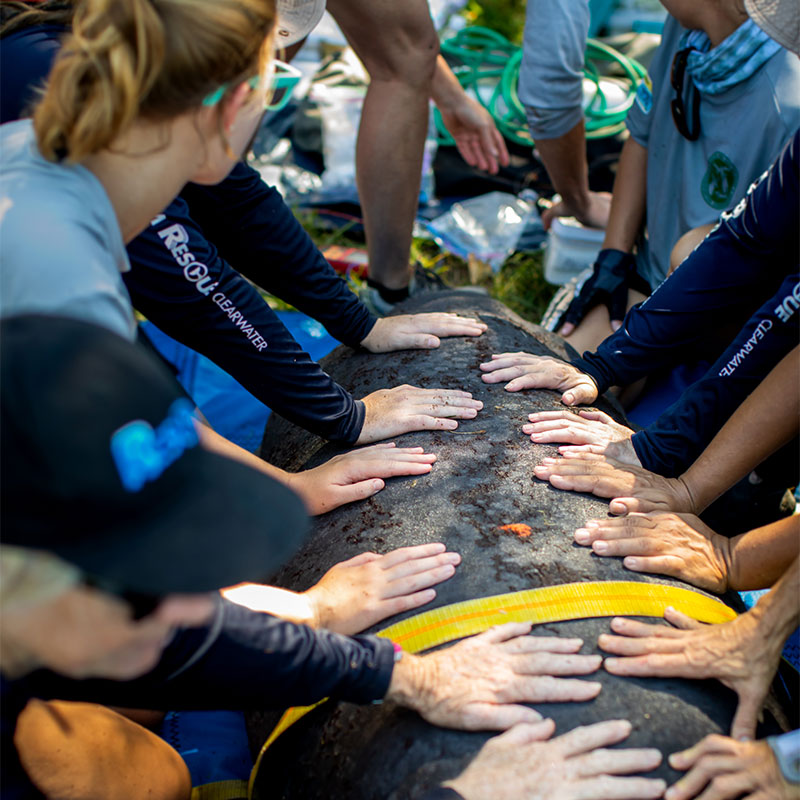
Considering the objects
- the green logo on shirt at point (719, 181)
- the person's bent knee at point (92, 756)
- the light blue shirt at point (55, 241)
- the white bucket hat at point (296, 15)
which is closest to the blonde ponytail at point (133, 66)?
the light blue shirt at point (55, 241)

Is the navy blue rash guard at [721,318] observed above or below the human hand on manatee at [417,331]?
above

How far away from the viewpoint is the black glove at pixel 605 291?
322 cm

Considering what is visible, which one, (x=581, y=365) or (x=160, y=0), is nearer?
(x=160, y=0)

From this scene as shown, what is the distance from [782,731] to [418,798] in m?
0.74

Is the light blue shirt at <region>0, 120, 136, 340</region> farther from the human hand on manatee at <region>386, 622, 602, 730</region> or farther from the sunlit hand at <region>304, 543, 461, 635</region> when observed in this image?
the human hand on manatee at <region>386, 622, 602, 730</region>

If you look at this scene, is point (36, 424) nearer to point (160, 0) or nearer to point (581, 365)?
point (160, 0)

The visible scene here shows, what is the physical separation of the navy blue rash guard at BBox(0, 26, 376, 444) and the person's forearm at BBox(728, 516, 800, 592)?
0.97m

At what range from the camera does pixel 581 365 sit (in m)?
2.41

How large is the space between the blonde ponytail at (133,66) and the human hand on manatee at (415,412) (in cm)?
98

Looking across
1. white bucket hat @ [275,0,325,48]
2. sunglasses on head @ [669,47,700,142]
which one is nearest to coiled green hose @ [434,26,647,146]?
sunglasses on head @ [669,47,700,142]

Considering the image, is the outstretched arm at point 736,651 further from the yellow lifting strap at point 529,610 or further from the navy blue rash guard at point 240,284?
the navy blue rash guard at point 240,284


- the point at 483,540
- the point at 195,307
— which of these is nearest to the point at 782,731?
the point at 483,540

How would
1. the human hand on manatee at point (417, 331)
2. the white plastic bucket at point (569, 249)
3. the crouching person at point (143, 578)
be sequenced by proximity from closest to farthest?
the crouching person at point (143, 578)
the human hand on manatee at point (417, 331)
the white plastic bucket at point (569, 249)

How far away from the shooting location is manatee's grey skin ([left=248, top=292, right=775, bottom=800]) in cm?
140
